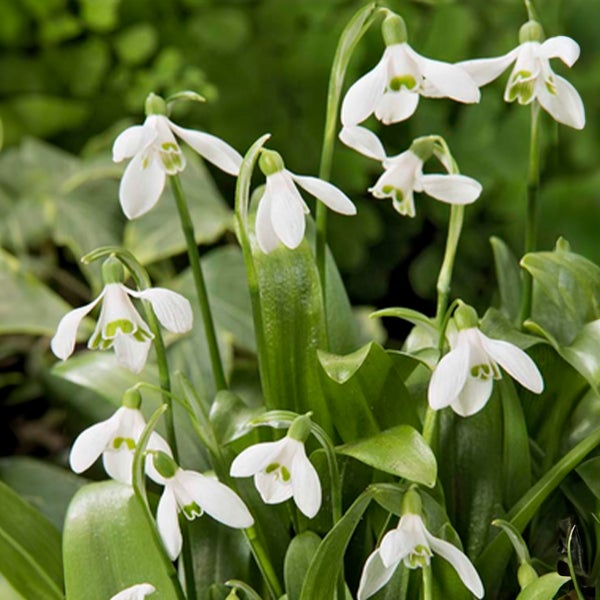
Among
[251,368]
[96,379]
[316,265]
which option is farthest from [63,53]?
[316,265]

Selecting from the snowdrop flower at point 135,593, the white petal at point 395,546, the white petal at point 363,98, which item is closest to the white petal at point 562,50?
the white petal at point 363,98

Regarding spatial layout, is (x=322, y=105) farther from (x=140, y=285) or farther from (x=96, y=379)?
(x=140, y=285)

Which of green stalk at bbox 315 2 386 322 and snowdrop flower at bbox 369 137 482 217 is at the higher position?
green stalk at bbox 315 2 386 322

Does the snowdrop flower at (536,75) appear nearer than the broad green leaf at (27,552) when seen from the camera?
Yes

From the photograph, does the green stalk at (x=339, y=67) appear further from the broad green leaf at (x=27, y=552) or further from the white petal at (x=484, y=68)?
the broad green leaf at (x=27, y=552)

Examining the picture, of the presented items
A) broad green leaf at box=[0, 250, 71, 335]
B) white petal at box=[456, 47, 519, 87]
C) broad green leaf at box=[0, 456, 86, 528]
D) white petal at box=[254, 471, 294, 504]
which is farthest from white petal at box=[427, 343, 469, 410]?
broad green leaf at box=[0, 250, 71, 335]

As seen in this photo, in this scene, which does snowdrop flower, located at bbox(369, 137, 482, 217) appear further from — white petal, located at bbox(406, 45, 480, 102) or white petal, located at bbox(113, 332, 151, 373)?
white petal, located at bbox(113, 332, 151, 373)
